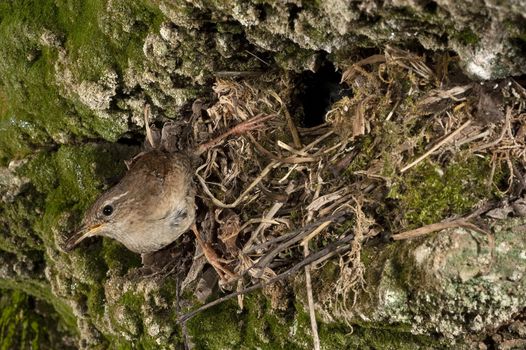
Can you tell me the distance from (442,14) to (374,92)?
0.73 m

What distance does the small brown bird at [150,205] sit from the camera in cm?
350

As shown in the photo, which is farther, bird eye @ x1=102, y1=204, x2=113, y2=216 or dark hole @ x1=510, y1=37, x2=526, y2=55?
bird eye @ x1=102, y1=204, x2=113, y2=216

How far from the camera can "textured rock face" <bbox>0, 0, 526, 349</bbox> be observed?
97.2 inches

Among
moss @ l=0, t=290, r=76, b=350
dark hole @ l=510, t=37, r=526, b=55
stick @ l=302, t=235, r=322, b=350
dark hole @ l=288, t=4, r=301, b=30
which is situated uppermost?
dark hole @ l=288, t=4, r=301, b=30

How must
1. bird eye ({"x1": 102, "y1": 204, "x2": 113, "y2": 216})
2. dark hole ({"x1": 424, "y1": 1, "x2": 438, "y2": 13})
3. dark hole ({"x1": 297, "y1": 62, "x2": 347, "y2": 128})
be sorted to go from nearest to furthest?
1. dark hole ({"x1": 424, "y1": 1, "x2": 438, "y2": 13})
2. dark hole ({"x1": 297, "y1": 62, "x2": 347, "y2": 128})
3. bird eye ({"x1": 102, "y1": 204, "x2": 113, "y2": 216})

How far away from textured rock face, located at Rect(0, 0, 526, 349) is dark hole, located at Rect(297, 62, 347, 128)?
1.01 ft

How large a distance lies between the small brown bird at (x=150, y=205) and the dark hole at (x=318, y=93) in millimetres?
483

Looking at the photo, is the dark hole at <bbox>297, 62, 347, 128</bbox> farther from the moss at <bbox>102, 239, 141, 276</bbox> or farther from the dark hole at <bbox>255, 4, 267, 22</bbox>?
the moss at <bbox>102, 239, 141, 276</bbox>

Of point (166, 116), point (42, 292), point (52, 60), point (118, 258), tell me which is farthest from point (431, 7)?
point (42, 292)

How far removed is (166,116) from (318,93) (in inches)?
33.8

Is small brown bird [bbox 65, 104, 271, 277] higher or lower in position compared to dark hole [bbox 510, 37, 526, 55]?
lower

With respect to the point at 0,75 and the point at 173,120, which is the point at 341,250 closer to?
the point at 173,120


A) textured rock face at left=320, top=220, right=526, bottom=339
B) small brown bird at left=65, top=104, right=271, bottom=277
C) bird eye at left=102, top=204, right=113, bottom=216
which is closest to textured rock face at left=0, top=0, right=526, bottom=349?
textured rock face at left=320, top=220, right=526, bottom=339

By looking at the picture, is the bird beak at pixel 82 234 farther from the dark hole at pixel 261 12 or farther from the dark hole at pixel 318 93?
the dark hole at pixel 261 12
